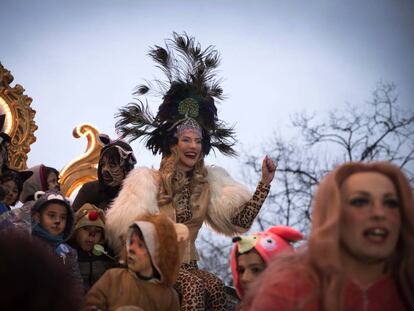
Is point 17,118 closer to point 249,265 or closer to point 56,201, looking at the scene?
point 56,201

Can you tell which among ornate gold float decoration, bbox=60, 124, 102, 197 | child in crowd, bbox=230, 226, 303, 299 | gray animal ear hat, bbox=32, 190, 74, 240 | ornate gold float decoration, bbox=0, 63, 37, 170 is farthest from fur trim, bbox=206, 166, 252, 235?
ornate gold float decoration, bbox=0, 63, 37, 170

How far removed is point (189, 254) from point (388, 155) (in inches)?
472

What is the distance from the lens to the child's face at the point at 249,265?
5.00 m

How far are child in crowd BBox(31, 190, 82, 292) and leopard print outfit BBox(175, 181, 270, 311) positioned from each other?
820mm

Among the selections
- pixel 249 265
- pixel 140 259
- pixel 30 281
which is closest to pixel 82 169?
pixel 140 259

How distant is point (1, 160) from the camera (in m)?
7.11

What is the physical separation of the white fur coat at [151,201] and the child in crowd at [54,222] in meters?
0.33

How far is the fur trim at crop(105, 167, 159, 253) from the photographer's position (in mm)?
6363

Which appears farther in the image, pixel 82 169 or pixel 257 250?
pixel 82 169

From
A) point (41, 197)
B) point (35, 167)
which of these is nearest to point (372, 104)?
point (35, 167)

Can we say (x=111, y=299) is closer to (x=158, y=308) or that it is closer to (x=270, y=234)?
(x=158, y=308)

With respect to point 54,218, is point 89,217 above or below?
above

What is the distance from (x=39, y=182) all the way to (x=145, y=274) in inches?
106

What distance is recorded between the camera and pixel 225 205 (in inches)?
268
